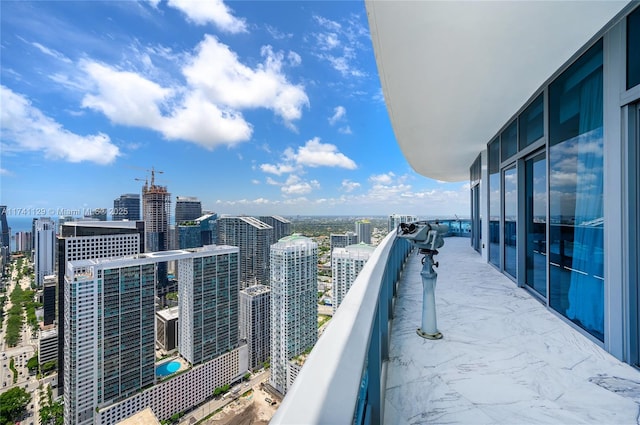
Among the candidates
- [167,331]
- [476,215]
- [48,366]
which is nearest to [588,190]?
[476,215]

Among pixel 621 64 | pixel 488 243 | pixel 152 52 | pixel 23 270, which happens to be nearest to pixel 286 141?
pixel 152 52

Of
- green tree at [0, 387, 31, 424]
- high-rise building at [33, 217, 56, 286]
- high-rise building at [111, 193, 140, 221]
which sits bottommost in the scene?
green tree at [0, 387, 31, 424]

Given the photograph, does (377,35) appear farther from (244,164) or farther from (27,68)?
(244,164)

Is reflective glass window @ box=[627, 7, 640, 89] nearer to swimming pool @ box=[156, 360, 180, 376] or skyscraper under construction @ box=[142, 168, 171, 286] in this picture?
swimming pool @ box=[156, 360, 180, 376]

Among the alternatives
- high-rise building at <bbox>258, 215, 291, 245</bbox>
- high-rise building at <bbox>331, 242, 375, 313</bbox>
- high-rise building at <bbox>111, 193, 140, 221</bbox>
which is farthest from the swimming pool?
high-rise building at <bbox>111, 193, 140, 221</bbox>

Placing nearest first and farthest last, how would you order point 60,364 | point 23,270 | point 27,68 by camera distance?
point 60,364
point 27,68
point 23,270

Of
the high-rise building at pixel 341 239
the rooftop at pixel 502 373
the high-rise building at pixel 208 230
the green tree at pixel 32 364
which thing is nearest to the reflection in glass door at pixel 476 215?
the rooftop at pixel 502 373

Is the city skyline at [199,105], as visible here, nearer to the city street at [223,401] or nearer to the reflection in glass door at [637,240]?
the reflection in glass door at [637,240]
